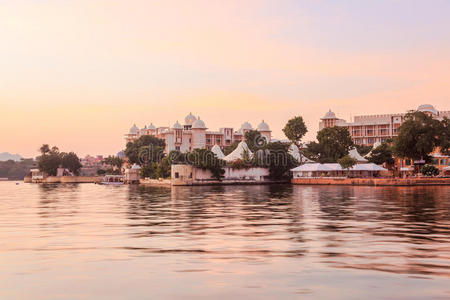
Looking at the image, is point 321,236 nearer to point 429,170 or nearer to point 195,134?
point 429,170

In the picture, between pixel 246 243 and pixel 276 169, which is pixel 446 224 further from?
pixel 276 169

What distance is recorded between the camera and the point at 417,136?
69562 millimetres

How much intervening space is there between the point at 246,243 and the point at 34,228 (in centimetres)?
912

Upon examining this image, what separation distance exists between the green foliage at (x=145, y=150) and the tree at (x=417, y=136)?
175 ft

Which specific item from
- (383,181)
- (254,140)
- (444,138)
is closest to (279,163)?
(254,140)

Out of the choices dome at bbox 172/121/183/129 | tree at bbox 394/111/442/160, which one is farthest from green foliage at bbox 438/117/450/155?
dome at bbox 172/121/183/129

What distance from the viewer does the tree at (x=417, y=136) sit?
2692 inches

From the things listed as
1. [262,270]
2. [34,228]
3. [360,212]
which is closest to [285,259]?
[262,270]

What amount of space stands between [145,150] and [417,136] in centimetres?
5972

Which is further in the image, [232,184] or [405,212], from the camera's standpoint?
[232,184]

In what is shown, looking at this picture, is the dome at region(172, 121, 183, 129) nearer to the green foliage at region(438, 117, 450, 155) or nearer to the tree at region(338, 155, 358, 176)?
the tree at region(338, 155, 358, 176)

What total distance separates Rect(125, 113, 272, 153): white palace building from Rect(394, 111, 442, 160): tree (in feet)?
193

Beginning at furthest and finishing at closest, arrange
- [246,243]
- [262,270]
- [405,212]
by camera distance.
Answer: [405,212], [246,243], [262,270]

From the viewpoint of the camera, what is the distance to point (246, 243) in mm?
15266
